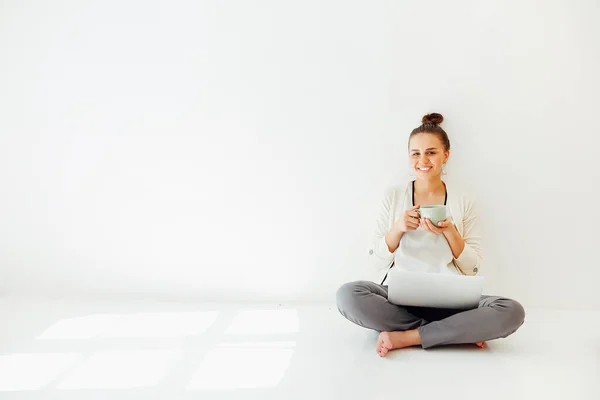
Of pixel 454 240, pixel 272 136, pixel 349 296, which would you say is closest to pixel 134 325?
pixel 349 296

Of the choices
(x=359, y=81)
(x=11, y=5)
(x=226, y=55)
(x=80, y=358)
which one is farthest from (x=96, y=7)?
(x=80, y=358)

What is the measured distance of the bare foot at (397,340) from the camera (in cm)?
183

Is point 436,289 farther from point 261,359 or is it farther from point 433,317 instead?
point 261,359

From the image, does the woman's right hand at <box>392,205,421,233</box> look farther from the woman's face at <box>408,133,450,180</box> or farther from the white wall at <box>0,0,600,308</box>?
the white wall at <box>0,0,600,308</box>

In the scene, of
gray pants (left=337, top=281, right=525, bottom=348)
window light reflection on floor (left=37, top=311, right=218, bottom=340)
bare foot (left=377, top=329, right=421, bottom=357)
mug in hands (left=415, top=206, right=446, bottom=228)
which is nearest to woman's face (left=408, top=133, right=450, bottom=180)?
mug in hands (left=415, top=206, right=446, bottom=228)

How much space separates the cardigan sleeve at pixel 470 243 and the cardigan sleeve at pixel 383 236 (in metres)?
0.25

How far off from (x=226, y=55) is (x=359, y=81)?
1.83 ft

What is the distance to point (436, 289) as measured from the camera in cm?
185

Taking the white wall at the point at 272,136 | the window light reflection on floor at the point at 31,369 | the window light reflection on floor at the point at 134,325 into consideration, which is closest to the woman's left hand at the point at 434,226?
the white wall at the point at 272,136

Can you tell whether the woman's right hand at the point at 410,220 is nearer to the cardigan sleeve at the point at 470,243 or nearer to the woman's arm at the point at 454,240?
the woman's arm at the point at 454,240

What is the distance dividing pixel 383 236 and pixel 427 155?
13.4 inches

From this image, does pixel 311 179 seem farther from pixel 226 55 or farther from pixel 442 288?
pixel 442 288

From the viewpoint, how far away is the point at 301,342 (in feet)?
6.44

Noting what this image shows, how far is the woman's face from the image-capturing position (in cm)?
220
